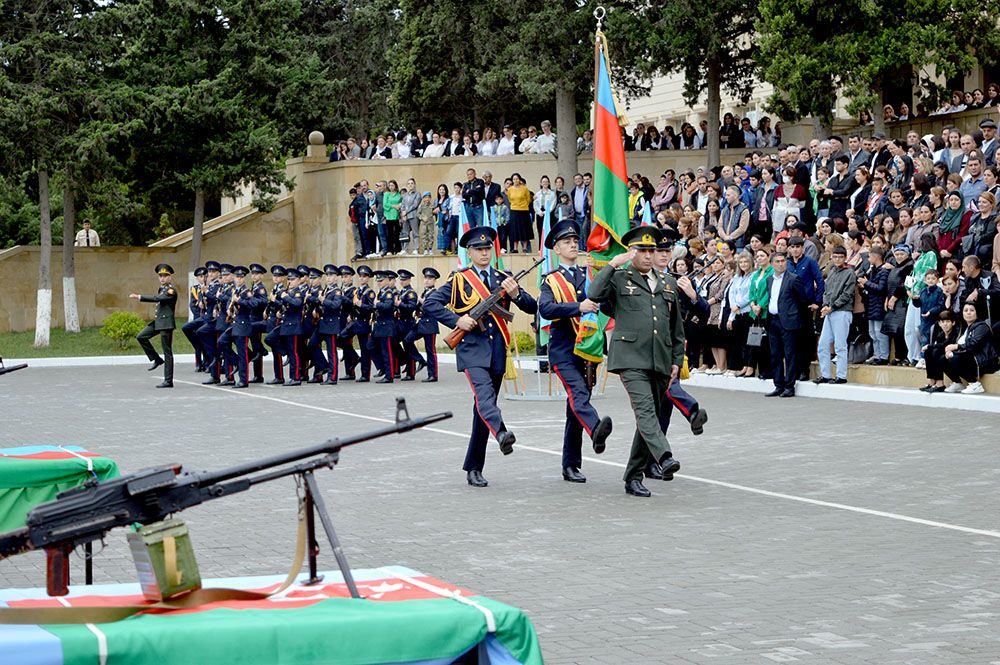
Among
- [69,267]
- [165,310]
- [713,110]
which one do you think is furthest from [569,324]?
[69,267]

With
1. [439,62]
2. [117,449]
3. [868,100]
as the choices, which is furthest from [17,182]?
[117,449]

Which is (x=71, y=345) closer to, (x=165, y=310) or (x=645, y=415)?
(x=165, y=310)

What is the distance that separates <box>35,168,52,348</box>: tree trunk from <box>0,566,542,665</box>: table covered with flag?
34190 millimetres

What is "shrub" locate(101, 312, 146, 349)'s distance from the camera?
116 feet

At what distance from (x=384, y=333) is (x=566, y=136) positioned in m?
12.9

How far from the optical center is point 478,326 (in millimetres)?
12094

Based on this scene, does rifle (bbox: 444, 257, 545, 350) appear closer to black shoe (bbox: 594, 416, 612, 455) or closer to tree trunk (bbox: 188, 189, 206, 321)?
black shoe (bbox: 594, 416, 612, 455)

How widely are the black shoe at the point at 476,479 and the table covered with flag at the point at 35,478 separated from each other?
194 inches

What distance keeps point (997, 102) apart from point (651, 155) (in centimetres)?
1031

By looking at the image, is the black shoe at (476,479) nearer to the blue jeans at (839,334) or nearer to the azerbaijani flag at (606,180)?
the azerbaijani flag at (606,180)

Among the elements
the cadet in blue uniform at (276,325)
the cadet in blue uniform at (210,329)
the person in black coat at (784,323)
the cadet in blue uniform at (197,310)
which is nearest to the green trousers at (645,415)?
the person in black coat at (784,323)

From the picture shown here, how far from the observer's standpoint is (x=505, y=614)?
15.5ft

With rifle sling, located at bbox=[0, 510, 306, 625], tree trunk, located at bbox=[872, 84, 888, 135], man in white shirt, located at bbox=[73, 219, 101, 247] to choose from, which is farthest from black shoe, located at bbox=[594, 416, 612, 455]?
man in white shirt, located at bbox=[73, 219, 101, 247]

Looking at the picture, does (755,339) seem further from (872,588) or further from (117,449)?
(872,588)
